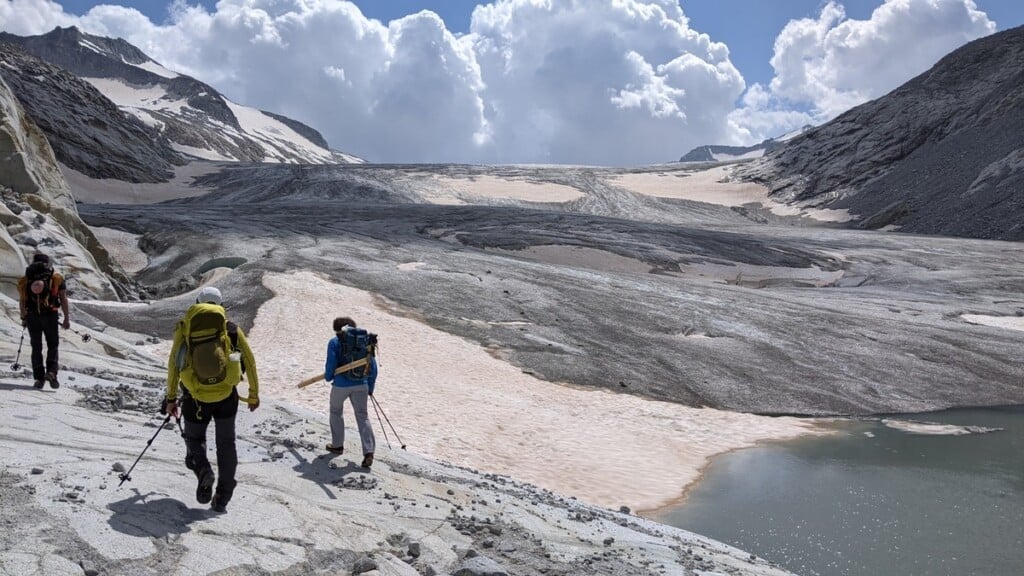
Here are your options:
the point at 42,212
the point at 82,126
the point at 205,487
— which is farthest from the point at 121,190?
the point at 205,487

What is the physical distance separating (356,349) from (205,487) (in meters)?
3.34

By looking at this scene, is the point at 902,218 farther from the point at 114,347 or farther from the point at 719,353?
the point at 114,347

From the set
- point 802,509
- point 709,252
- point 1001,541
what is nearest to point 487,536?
point 802,509

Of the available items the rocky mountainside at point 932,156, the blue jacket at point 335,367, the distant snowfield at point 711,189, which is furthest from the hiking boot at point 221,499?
the distant snowfield at point 711,189

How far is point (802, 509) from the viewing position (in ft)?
50.2

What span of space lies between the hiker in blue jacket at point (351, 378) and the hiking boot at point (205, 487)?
298 cm

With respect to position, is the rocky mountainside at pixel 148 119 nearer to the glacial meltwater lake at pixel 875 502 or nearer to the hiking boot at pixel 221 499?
the glacial meltwater lake at pixel 875 502

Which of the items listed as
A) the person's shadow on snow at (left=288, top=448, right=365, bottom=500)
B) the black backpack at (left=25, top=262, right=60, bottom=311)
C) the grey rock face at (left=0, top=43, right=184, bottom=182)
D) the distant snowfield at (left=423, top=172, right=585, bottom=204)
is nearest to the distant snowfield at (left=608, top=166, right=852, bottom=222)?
the distant snowfield at (left=423, top=172, right=585, bottom=204)

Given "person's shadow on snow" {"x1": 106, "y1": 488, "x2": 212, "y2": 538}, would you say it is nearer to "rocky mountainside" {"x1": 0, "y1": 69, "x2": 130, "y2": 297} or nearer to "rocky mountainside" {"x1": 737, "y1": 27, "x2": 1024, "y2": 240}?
"rocky mountainside" {"x1": 0, "y1": 69, "x2": 130, "y2": 297}

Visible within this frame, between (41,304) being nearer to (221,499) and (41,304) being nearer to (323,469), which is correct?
(323,469)

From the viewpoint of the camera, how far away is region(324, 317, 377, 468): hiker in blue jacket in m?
10.3

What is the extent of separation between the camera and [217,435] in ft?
24.7

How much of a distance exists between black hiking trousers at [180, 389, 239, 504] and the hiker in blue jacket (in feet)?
8.98

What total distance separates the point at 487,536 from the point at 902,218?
243 feet
